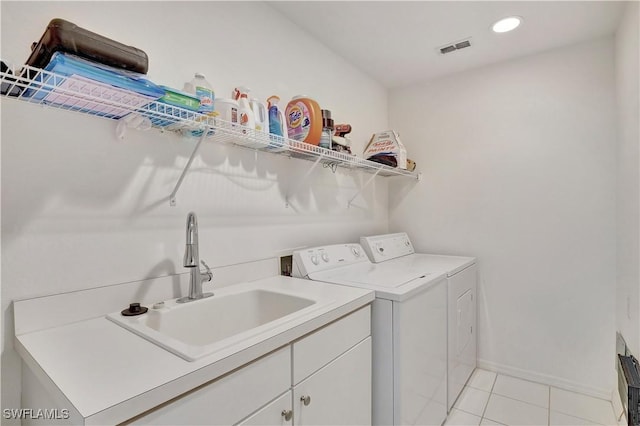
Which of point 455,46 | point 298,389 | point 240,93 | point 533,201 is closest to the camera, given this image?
point 298,389

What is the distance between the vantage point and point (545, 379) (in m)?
2.41

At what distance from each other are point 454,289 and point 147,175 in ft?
6.10

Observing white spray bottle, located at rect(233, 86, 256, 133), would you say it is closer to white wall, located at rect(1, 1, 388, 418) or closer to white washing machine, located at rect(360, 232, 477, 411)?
white wall, located at rect(1, 1, 388, 418)

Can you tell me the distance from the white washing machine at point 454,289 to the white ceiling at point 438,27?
4.59 feet

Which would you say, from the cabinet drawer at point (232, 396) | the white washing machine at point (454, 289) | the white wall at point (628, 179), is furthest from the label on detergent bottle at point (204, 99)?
the white wall at point (628, 179)

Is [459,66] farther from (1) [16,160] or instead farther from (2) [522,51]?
(1) [16,160]

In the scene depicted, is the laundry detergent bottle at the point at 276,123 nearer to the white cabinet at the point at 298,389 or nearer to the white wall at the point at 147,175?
the white wall at the point at 147,175

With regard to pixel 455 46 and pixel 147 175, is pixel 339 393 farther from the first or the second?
pixel 455 46

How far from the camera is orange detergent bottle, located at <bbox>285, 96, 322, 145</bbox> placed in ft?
5.55

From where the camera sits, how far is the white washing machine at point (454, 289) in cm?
204

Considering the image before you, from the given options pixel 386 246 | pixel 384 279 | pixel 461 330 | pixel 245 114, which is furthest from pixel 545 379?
pixel 245 114

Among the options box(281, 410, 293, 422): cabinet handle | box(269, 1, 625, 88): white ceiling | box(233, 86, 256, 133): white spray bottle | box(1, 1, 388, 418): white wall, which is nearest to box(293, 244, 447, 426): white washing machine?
box(1, 1, 388, 418): white wall

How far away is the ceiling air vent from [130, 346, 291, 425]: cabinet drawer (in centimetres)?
231

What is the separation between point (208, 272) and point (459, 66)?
98.3 inches
